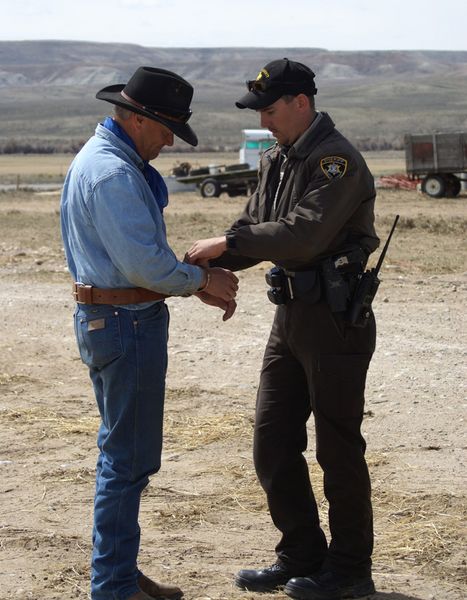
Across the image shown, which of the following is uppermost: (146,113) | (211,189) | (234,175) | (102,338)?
(146,113)

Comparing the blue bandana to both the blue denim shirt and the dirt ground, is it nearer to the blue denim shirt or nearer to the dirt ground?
the blue denim shirt

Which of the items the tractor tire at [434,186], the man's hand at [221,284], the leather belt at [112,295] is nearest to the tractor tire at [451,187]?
the tractor tire at [434,186]

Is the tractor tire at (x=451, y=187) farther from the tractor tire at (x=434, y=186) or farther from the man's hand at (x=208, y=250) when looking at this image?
the man's hand at (x=208, y=250)

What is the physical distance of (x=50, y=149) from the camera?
280 ft

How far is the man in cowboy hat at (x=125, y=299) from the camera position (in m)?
4.28

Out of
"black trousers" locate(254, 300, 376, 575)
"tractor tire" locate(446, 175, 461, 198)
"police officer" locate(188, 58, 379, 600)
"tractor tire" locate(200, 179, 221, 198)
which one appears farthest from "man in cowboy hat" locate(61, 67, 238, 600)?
"tractor tire" locate(200, 179, 221, 198)

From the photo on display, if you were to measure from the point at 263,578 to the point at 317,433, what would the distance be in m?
0.68

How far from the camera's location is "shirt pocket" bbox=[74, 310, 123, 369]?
4.34m

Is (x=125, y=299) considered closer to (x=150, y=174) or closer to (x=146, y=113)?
(x=150, y=174)

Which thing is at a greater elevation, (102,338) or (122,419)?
(102,338)

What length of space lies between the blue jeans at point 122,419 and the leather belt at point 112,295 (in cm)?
4

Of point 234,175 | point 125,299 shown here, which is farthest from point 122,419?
point 234,175

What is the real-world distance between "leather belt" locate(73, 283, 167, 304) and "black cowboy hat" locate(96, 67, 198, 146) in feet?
1.96

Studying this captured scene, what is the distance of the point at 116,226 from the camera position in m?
4.18
